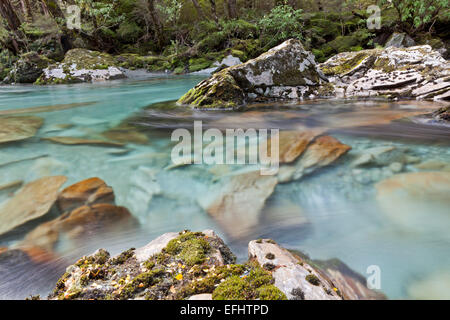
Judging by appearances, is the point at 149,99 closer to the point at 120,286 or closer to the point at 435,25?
the point at 120,286

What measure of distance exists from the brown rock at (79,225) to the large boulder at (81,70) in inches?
581

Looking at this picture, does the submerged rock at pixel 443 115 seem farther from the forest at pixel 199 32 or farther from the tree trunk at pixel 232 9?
the tree trunk at pixel 232 9

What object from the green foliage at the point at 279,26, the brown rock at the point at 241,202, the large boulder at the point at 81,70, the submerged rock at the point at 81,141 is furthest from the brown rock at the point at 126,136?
the green foliage at the point at 279,26

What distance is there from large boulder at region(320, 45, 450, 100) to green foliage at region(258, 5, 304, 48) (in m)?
11.2

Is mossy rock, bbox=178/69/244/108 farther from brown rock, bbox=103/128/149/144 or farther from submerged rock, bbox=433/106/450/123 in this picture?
submerged rock, bbox=433/106/450/123

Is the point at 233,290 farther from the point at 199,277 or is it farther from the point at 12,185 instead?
the point at 12,185

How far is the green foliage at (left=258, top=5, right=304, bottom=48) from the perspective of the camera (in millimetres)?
17578

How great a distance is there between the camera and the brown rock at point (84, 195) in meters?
2.54

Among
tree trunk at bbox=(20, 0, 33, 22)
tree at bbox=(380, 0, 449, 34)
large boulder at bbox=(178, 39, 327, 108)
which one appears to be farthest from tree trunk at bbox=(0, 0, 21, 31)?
tree at bbox=(380, 0, 449, 34)

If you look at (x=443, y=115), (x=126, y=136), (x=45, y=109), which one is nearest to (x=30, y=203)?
(x=126, y=136)

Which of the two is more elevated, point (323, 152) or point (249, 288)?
point (323, 152)

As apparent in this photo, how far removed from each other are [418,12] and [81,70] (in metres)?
21.0

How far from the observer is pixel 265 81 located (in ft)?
23.2
